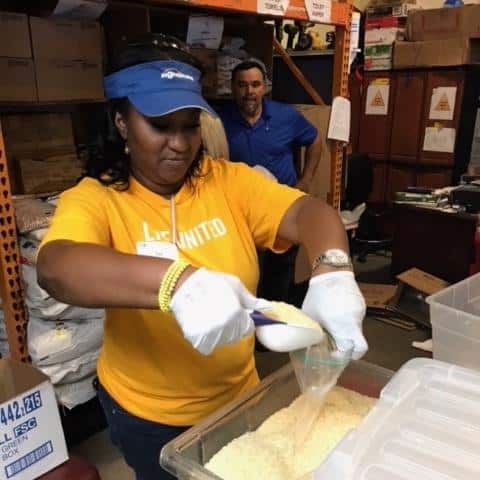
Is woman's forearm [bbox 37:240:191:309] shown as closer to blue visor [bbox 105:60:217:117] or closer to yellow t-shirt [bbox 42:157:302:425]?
yellow t-shirt [bbox 42:157:302:425]

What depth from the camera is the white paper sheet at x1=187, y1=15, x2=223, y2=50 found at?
2.14 metres

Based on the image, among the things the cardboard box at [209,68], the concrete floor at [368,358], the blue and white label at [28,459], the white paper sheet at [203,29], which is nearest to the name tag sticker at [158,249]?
the blue and white label at [28,459]

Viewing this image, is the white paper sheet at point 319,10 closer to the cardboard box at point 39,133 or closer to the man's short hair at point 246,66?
the man's short hair at point 246,66

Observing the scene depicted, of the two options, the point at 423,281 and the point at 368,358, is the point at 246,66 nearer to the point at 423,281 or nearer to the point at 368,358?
the point at 368,358

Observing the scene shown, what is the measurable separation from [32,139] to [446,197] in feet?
8.59

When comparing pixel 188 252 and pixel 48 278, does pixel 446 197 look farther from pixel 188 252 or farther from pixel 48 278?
pixel 48 278

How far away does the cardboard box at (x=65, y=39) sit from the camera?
5.88 ft

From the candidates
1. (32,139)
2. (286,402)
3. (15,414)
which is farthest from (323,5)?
(15,414)

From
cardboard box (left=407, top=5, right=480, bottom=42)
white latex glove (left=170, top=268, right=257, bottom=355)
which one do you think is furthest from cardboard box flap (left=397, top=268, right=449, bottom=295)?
white latex glove (left=170, top=268, right=257, bottom=355)

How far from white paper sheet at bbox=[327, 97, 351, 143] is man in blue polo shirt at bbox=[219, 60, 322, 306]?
1.48 feet

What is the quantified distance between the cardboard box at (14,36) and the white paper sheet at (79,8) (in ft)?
0.47

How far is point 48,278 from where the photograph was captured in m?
0.82

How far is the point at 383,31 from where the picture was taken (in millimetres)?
4711

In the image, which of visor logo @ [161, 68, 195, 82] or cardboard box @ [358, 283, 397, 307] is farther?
cardboard box @ [358, 283, 397, 307]
